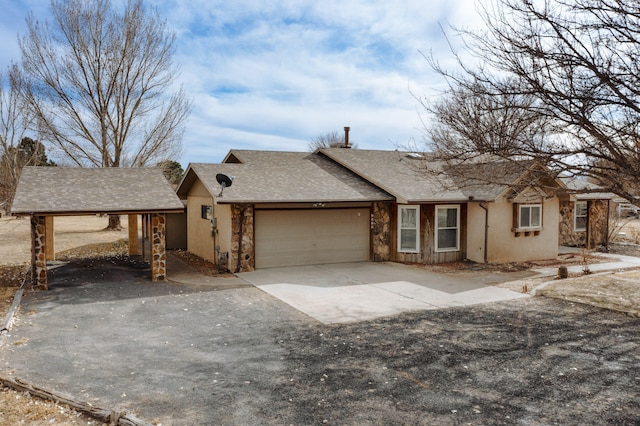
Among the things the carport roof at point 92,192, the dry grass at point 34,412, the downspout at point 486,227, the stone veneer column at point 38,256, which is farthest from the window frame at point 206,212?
the dry grass at point 34,412

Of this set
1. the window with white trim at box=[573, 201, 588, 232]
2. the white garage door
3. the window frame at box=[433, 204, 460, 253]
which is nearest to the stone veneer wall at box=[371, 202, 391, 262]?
the white garage door

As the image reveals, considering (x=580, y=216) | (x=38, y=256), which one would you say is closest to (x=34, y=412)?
(x=38, y=256)

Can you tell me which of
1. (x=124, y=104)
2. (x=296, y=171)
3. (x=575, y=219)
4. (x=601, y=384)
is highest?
(x=124, y=104)

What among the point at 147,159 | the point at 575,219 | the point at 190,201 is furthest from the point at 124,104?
the point at 575,219

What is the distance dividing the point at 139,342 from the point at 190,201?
450 inches

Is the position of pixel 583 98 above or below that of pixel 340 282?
above

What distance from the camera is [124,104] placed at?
84.2ft

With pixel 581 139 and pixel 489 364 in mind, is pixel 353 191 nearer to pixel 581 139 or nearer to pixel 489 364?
pixel 581 139

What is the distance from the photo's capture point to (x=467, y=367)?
6.42 m

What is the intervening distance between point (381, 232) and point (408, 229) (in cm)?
91

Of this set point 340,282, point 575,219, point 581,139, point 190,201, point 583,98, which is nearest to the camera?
point 583,98

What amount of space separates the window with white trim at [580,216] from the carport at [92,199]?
16.5 m

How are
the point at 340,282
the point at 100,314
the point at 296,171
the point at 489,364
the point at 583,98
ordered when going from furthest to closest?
the point at 296,171, the point at 340,282, the point at 100,314, the point at 583,98, the point at 489,364

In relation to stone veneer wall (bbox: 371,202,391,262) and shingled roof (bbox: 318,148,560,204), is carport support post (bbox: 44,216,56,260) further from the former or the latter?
stone veneer wall (bbox: 371,202,391,262)
